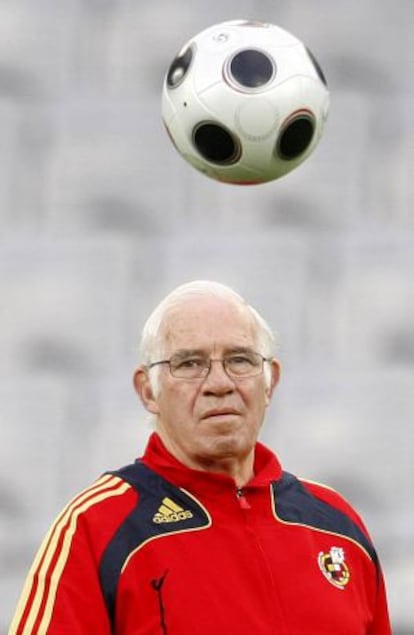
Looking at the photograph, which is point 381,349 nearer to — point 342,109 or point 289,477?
point 342,109

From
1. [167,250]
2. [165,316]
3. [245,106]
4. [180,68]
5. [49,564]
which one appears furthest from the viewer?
[167,250]

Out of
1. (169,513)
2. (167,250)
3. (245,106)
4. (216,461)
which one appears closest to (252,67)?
(245,106)

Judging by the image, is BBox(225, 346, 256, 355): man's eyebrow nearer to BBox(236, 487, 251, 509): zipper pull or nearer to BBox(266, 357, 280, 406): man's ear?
BBox(266, 357, 280, 406): man's ear

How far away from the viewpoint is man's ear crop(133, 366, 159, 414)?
106 inches

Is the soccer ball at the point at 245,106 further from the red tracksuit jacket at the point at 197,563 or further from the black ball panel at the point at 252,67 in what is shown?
the red tracksuit jacket at the point at 197,563

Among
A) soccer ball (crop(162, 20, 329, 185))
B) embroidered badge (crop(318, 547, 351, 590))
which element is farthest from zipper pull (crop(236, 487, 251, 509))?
soccer ball (crop(162, 20, 329, 185))

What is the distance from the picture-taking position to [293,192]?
4.68 m

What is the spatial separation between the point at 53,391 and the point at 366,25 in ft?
5.12

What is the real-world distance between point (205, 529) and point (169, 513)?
7 centimetres

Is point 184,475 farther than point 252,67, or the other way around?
point 252,67

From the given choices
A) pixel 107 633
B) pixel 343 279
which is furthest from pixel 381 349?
pixel 107 633

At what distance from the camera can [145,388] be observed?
2.72m

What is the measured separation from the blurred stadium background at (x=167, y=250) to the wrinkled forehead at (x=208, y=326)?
5.65 feet

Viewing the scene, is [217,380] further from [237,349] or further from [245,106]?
[245,106]
